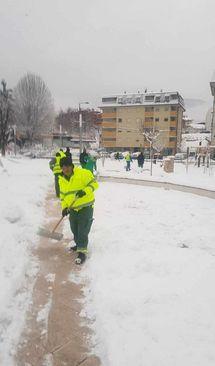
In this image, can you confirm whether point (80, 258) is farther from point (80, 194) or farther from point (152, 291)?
point (152, 291)

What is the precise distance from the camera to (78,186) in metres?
5.26

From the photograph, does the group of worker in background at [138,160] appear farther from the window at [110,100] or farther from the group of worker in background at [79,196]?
the window at [110,100]

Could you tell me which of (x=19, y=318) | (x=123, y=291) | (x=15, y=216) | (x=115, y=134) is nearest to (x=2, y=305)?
(x=19, y=318)

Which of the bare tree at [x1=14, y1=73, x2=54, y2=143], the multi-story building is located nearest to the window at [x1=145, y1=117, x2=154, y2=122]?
the multi-story building

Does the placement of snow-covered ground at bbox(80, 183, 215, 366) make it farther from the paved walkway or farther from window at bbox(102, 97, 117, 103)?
window at bbox(102, 97, 117, 103)

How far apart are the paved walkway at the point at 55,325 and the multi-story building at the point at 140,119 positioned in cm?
6175

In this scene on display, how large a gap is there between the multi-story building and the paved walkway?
61.8 m

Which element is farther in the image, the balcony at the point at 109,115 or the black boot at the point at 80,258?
the balcony at the point at 109,115

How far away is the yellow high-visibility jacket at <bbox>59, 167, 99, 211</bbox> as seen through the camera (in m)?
5.25

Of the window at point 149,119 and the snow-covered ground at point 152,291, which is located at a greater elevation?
the window at point 149,119

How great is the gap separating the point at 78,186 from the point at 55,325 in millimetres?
2263

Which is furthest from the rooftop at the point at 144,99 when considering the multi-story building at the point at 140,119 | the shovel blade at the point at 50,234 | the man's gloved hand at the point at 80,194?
the man's gloved hand at the point at 80,194

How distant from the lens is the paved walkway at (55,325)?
10.1 feet

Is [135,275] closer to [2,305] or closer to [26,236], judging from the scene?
[2,305]
